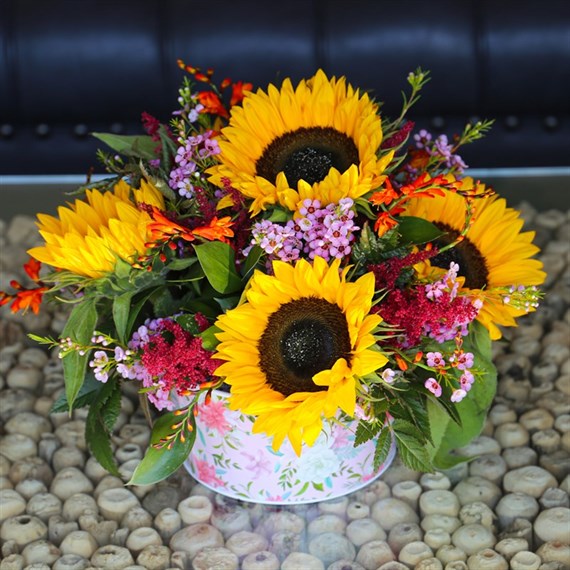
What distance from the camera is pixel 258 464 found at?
878 millimetres

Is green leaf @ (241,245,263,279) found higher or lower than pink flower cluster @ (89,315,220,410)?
higher

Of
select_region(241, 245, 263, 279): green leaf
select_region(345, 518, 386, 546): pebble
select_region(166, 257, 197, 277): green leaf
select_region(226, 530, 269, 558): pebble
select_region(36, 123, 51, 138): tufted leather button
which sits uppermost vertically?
select_region(241, 245, 263, 279): green leaf

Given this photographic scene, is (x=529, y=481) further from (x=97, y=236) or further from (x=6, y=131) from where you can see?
(x=6, y=131)

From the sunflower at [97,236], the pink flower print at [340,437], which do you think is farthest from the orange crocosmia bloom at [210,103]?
the pink flower print at [340,437]

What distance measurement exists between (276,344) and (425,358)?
131 millimetres

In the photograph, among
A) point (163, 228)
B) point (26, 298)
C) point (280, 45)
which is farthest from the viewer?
point (280, 45)

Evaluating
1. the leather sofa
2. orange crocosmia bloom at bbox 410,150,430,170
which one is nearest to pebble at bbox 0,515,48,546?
orange crocosmia bloom at bbox 410,150,430,170

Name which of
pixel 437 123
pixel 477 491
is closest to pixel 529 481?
pixel 477 491

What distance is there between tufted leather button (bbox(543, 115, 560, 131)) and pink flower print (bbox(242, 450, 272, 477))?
101 cm

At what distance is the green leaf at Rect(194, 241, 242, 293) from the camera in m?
0.80

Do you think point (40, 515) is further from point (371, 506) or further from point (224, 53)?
point (224, 53)

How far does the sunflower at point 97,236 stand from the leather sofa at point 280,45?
31.1 inches

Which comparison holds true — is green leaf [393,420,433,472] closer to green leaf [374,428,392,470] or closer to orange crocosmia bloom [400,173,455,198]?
green leaf [374,428,392,470]

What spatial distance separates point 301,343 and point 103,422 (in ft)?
0.74
